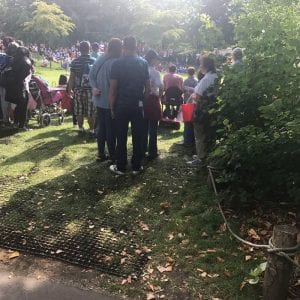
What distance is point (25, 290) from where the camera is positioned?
11.4 ft

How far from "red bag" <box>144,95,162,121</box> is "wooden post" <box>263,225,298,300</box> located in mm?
3735

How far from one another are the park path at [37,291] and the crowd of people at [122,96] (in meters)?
2.63

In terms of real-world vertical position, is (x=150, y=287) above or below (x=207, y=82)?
below

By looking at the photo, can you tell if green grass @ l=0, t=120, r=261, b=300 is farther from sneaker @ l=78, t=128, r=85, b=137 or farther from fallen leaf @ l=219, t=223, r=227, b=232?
sneaker @ l=78, t=128, r=85, b=137

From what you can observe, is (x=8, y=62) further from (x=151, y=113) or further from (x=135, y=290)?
(x=135, y=290)

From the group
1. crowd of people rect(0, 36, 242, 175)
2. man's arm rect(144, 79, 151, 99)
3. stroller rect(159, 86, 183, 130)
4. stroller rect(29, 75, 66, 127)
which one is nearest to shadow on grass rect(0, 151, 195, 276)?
crowd of people rect(0, 36, 242, 175)

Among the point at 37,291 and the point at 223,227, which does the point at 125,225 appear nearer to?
the point at 223,227

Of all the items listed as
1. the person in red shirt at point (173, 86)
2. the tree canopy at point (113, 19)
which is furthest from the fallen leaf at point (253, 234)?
the tree canopy at point (113, 19)

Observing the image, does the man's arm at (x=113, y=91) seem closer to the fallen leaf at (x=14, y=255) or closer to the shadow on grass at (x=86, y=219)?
the shadow on grass at (x=86, y=219)

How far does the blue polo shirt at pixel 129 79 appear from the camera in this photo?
5.50 m

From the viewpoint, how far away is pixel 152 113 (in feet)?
21.6

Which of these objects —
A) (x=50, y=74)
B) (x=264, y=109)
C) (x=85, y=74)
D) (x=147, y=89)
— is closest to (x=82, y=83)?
(x=85, y=74)

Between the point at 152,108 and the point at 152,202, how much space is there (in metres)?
1.87

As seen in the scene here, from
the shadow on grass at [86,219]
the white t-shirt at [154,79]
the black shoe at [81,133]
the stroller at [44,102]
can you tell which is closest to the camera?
the shadow on grass at [86,219]
